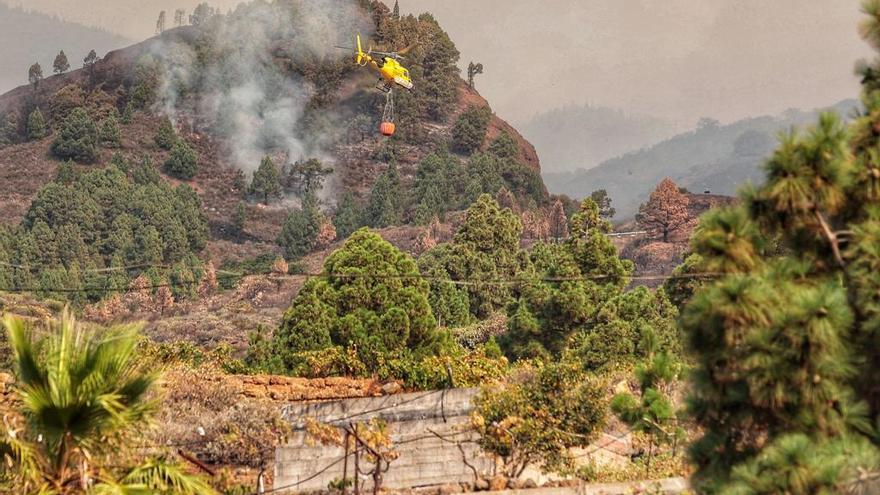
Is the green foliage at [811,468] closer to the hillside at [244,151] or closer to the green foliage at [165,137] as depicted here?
the hillside at [244,151]

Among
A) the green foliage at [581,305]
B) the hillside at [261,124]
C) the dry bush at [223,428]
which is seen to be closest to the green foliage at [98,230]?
the hillside at [261,124]

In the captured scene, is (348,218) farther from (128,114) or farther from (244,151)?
(128,114)

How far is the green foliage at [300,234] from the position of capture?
114188mm

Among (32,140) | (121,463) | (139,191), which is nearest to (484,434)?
(121,463)

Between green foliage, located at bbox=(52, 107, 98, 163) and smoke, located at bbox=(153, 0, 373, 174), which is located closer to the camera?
green foliage, located at bbox=(52, 107, 98, 163)

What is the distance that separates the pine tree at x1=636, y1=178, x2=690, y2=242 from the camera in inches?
4112

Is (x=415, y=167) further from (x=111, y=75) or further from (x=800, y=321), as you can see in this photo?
(x=800, y=321)

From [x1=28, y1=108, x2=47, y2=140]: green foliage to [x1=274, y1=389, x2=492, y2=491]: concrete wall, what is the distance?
11695cm

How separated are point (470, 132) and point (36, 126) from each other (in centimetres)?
4908

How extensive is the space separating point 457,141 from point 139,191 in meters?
39.3

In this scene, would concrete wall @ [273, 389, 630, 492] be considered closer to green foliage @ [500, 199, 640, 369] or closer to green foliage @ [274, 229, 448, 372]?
green foliage @ [274, 229, 448, 372]

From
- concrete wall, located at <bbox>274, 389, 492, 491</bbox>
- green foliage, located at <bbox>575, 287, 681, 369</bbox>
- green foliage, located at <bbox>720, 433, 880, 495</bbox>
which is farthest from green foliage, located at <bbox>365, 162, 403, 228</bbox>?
green foliage, located at <bbox>720, 433, 880, 495</bbox>

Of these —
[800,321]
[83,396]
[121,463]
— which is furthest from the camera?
[121,463]

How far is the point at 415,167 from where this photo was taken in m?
137
